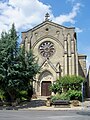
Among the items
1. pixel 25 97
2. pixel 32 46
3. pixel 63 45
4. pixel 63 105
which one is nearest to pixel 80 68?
pixel 63 45

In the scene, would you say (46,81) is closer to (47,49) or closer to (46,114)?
(47,49)

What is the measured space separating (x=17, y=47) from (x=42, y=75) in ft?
58.5

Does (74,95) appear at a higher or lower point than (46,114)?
higher

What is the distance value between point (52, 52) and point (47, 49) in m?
1.14

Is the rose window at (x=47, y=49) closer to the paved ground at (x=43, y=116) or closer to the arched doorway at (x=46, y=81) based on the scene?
the arched doorway at (x=46, y=81)

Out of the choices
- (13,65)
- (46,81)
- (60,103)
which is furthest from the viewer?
(46,81)

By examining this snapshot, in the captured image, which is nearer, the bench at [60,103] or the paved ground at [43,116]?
the paved ground at [43,116]

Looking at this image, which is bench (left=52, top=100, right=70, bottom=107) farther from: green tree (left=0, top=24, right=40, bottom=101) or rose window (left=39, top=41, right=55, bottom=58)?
rose window (left=39, top=41, right=55, bottom=58)

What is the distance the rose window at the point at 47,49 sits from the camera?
1945 inches

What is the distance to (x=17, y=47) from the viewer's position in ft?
102

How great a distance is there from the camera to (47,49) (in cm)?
4969

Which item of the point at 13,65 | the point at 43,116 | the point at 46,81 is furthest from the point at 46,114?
the point at 46,81

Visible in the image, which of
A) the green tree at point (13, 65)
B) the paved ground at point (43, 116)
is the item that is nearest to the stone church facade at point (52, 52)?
the green tree at point (13, 65)

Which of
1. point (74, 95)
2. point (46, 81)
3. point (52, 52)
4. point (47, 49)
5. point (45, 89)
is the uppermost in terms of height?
point (47, 49)
